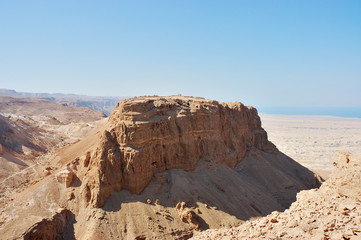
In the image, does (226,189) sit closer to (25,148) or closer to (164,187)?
(164,187)

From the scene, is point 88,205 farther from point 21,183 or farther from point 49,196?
point 21,183

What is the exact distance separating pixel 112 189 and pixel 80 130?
61.5 metres

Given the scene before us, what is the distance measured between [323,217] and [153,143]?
22.3 metres

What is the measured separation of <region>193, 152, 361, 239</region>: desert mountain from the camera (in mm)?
11789

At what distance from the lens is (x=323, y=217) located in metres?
13.1

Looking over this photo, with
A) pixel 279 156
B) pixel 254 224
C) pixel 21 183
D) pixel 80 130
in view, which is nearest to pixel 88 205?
pixel 254 224

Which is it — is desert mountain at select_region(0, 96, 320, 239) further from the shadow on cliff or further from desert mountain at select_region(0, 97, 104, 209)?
desert mountain at select_region(0, 97, 104, 209)

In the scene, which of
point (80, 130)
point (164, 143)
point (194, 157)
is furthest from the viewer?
point (80, 130)

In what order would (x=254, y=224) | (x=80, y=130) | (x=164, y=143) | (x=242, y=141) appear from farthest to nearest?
(x=80, y=130)
(x=242, y=141)
(x=164, y=143)
(x=254, y=224)

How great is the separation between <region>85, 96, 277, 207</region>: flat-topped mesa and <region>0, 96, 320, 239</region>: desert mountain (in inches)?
4.3

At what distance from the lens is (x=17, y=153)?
61.2 m

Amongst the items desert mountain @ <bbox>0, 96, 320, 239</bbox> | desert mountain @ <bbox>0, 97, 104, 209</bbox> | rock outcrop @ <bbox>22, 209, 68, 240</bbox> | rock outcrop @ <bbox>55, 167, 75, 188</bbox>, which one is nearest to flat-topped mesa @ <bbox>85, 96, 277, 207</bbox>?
desert mountain @ <bbox>0, 96, 320, 239</bbox>

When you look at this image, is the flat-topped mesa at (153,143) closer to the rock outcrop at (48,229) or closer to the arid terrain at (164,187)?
the arid terrain at (164,187)

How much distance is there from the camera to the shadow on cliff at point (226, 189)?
30.7m
